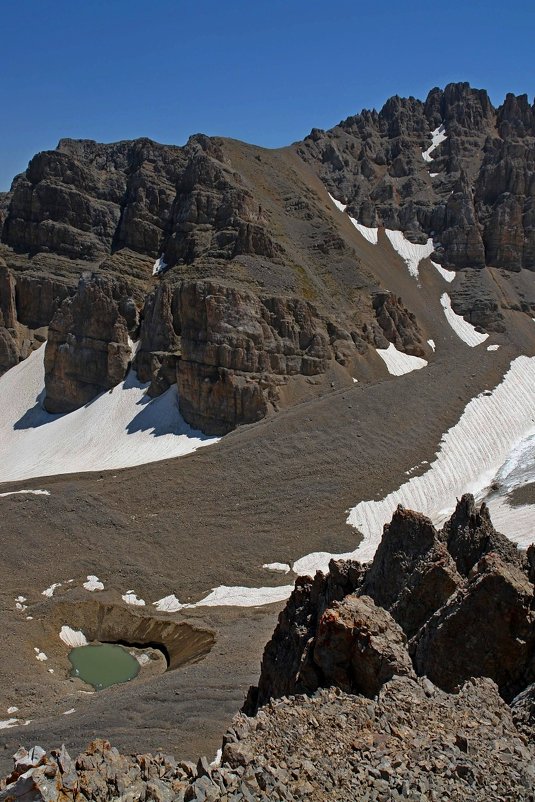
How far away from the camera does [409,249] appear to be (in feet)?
301

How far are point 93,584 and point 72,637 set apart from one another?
160 inches

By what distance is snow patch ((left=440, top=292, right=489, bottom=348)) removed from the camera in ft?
249

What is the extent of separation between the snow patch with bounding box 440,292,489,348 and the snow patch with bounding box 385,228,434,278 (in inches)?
338

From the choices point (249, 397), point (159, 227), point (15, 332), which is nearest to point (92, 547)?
point (249, 397)

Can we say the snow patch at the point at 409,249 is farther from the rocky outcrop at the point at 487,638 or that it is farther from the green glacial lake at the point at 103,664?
the rocky outcrop at the point at 487,638

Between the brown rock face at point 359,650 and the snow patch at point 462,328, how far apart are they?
6525 centimetres

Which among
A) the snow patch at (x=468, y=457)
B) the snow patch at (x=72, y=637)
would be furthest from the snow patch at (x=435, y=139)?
the snow patch at (x=72, y=637)

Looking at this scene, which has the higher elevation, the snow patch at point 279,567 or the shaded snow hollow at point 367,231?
the shaded snow hollow at point 367,231

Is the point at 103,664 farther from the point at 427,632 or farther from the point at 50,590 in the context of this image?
the point at 427,632

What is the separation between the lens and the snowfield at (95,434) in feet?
180

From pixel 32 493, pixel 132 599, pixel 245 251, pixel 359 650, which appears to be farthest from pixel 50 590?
pixel 245 251

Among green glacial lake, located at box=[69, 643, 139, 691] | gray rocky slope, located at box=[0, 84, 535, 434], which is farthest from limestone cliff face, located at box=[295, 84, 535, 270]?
green glacial lake, located at box=[69, 643, 139, 691]

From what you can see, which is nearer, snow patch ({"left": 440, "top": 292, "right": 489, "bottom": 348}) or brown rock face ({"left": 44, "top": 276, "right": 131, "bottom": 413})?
brown rock face ({"left": 44, "top": 276, "right": 131, "bottom": 413})

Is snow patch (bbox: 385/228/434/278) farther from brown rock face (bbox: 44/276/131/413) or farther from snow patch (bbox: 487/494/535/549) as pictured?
snow patch (bbox: 487/494/535/549)
